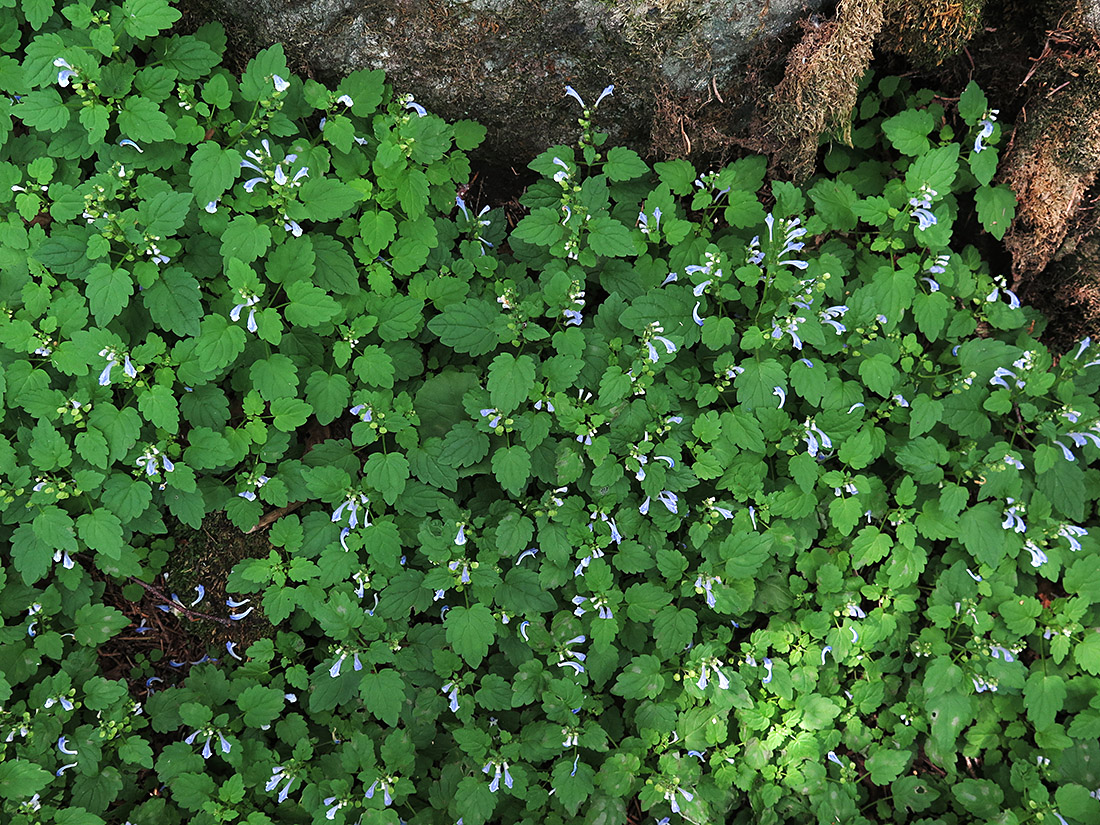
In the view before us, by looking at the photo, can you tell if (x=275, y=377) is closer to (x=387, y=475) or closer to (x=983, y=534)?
(x=387, y=475)

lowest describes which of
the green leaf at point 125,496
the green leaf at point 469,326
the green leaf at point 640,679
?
the green leaf at point 640,679

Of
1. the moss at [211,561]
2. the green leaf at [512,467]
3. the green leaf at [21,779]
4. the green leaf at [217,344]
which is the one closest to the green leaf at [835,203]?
the green leaf at [512,467]

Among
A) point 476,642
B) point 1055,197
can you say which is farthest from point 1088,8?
point 476,642

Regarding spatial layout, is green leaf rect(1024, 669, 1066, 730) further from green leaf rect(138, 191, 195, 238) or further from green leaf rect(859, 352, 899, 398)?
green leaf rect(138, 191, 195, 238)

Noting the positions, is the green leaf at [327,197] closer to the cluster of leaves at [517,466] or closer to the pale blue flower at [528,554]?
Result: the cluster of leaves at [517,466]

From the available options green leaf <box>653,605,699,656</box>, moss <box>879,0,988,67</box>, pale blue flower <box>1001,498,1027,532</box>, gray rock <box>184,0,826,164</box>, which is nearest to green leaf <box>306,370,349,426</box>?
gray rock <box>184,0,826,164</box>

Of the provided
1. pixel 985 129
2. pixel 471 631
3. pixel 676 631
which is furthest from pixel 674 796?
pixel 985 129

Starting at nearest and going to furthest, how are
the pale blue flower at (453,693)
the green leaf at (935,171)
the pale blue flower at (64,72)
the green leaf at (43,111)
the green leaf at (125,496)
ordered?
the pale blue flower at (64,72) < the green leaf at (43,111) < the green leaf at (125,496) < the pale blue flower at (453,693) < the green leaf at (935,171)
